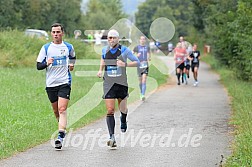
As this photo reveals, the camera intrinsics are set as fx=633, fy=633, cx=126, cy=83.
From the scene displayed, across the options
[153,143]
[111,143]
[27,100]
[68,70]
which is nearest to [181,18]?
[27,100]

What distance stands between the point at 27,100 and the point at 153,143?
633 centimetres

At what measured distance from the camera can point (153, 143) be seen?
35.5ft

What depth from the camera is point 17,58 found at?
94.7 ft

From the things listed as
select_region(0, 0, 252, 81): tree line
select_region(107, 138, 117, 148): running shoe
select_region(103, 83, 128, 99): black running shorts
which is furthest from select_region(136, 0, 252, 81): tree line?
select_region(107, 138, 117, 148): running shoe

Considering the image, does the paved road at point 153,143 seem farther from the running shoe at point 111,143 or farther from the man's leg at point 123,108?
the man's leg at point 123,108

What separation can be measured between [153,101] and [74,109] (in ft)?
12.8

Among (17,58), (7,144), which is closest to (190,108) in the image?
(7,144)

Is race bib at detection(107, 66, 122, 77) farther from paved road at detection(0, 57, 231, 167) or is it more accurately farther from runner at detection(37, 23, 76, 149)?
paved road at detection(0, 57, 231, 167)

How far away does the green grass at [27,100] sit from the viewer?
36.3 feet

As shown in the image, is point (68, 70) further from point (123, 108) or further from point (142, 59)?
point (142, 59)

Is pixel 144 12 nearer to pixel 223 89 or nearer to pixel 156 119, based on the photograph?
pixel 223 89

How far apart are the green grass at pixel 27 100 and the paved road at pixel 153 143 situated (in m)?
0.43

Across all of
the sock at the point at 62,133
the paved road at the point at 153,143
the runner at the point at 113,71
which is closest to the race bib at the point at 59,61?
the runner at the point at 113,71

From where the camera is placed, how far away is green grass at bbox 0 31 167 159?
1106cm
